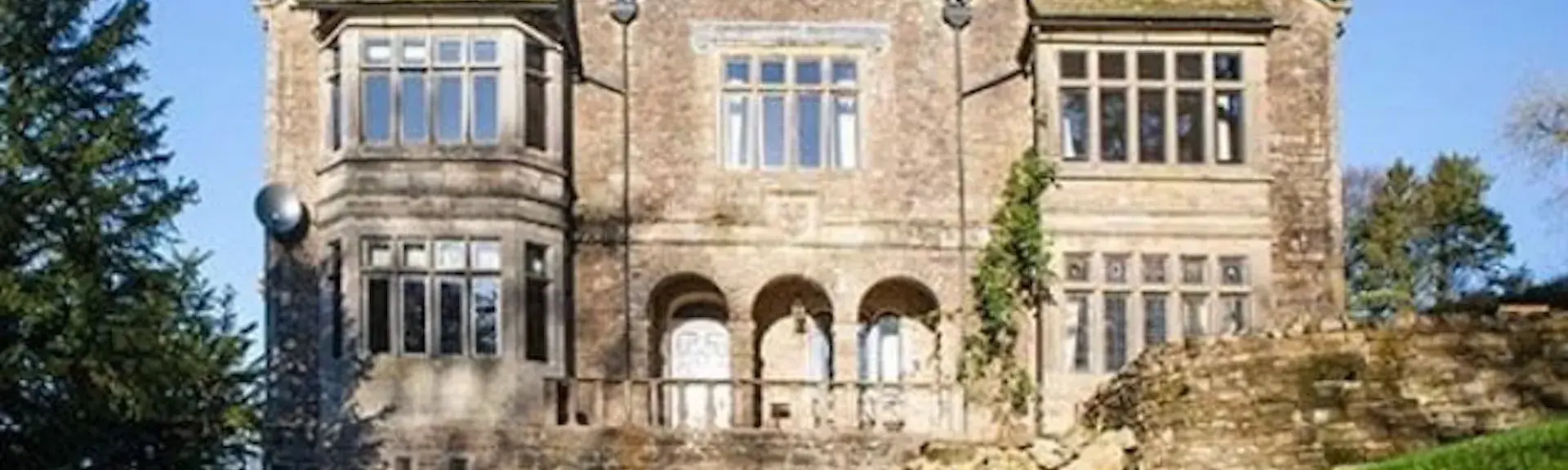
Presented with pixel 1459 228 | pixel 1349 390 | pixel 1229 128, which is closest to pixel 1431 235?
pixel 1459 228

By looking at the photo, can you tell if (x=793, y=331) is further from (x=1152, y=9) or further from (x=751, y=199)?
(x=1152, y=9)

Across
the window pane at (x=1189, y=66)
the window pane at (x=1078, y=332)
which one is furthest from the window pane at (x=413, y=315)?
the window pane at (x=1189, y=66)

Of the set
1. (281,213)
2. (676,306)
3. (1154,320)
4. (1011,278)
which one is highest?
(281,213)

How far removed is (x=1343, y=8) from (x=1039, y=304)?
6.24 metres

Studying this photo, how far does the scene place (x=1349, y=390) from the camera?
98.1ft

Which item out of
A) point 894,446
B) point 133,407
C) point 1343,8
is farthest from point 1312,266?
point 133,407

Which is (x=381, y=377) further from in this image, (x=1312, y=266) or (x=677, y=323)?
(x=1312, y=266)

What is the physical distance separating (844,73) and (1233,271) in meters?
6.01

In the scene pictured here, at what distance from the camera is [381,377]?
132 feet

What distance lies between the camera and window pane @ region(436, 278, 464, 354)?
40531 millimetres

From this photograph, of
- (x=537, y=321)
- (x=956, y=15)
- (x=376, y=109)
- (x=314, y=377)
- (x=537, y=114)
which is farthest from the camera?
(x=956, y=15)

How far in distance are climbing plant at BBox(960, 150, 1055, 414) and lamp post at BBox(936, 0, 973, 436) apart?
2.95ft

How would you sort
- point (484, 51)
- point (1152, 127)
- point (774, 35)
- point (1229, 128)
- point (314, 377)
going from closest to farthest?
point (484, 51) → point (314, 377) → point (1152, 127) → point (1229, 128) → point (774, 35)

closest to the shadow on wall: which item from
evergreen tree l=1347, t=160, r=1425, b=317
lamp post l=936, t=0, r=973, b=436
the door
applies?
the door
